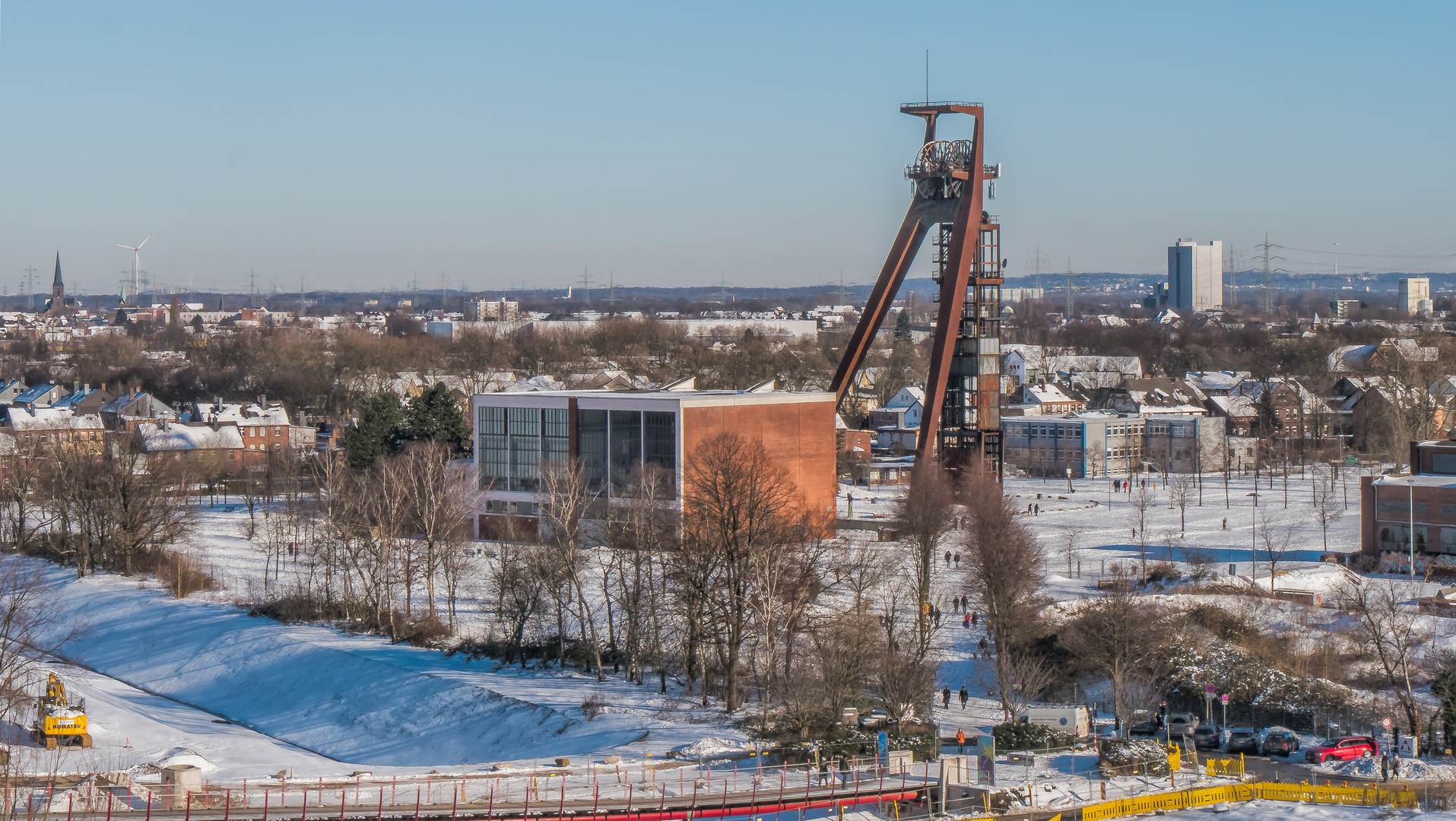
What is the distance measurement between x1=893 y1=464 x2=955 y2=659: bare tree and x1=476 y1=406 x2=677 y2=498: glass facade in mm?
8045

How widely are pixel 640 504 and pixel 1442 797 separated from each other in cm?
2057

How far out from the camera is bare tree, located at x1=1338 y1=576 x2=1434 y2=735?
27.4 meters

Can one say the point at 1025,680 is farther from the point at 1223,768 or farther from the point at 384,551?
the point at 384,551

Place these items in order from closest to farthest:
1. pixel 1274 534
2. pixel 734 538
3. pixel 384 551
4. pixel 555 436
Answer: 1. pixel 734 538
2. pixel 384 551
3. pixel 1274 534
4. pixel 555 436

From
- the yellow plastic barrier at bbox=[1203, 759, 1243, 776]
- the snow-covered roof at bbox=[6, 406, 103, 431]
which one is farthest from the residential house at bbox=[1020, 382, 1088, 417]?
the yellow plastic barrier at bbox=[1203, 759, 1243, 776]

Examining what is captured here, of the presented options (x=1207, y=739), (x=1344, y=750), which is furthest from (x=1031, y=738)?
(x=1344, y=750)

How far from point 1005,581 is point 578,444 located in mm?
21807

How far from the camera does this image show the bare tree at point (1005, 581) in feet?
→ 109

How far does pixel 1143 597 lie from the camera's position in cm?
3712

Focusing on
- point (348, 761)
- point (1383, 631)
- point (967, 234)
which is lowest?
point (348, 761)

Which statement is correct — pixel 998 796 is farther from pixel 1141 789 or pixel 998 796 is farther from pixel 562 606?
pixel 562 606

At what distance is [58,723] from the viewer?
2875 centimetres

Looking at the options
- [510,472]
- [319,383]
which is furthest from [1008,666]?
[319,383]

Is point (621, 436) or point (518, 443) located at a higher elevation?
point (621, 436)
